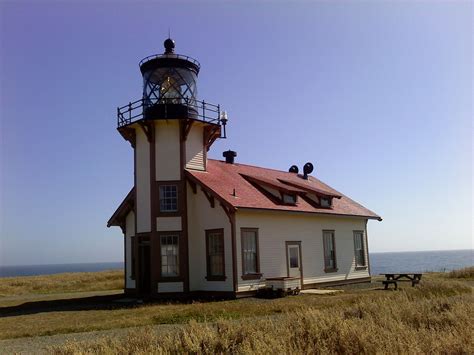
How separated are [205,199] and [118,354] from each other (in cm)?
1248

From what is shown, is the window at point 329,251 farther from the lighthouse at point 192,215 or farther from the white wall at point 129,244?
the white wall at point 129,244

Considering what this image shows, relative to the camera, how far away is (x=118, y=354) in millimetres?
7816

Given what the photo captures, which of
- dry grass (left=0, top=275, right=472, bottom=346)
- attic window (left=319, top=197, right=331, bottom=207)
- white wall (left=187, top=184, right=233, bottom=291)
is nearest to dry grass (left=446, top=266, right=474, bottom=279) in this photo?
attic window (left=319, top=197, right=331, bottom=207)

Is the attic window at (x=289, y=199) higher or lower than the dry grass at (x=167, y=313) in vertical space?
higher

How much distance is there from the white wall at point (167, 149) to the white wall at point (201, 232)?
0.95m

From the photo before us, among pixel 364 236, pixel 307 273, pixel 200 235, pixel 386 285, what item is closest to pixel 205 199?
pixel 200 235

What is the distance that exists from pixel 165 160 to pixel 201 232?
3.21 m

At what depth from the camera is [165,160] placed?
20234 millimetres

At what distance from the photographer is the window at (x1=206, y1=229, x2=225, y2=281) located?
63.8 ft

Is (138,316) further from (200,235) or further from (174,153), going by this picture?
(174,153)

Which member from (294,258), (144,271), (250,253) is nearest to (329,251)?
(294,258)

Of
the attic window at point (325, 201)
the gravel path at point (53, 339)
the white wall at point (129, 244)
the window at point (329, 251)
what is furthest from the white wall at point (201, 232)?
the gravel path at point (53, 339)

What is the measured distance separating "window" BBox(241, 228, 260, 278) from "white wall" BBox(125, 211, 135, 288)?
17.7ft

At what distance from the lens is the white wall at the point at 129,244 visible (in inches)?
871
